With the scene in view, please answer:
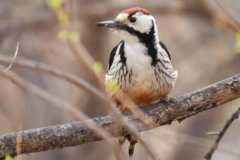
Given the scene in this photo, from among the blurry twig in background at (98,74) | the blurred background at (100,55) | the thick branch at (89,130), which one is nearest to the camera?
the blurry twig in background at (98,74)

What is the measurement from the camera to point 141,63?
13.1 feet

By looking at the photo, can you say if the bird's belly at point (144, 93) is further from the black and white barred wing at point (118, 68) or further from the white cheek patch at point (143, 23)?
the white cheek patch at point (143, 23)

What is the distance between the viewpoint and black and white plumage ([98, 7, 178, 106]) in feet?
13.0

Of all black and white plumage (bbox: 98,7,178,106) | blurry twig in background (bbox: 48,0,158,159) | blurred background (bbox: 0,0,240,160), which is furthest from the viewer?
blurred background (bbox: 0,0,240,160)

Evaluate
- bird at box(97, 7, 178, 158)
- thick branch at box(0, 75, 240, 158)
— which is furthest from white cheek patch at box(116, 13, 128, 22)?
thick branch at box(0, 75, 240, 158)

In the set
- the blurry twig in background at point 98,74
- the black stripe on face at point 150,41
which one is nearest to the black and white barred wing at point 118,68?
the black stripe on face at point 150,41

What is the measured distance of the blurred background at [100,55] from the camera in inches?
284

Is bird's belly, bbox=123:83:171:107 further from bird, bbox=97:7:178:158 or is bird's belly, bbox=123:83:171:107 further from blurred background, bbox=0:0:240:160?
blurred background, bbox=0:0:240:160

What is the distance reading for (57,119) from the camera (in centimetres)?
793

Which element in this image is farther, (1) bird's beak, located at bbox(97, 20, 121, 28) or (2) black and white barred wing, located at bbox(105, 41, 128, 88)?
(2) black and white barred wing, located at bbox(105, 41, 128, 88)

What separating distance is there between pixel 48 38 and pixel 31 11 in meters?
0.36

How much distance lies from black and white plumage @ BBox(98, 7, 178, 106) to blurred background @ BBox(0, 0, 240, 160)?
2.48 metres

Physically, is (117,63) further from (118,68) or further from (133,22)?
(133,22)

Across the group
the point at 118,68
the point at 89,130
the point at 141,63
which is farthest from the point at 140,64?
the point at 89,130
